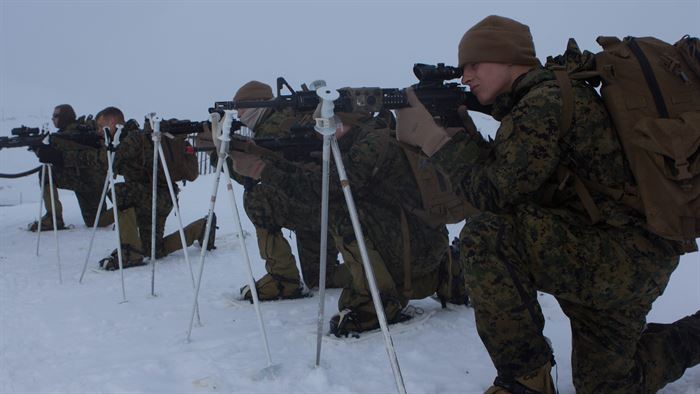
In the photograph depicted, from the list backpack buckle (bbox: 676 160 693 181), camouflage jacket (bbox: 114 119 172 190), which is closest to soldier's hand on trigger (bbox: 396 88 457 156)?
backpack buckle (bbox: 676 160 693 181)

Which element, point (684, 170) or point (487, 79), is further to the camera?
point (487, 79)

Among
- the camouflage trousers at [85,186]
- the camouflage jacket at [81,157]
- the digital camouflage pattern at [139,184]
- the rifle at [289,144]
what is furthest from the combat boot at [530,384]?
the camouflage trousers at [85,186]

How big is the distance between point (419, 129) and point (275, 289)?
2300mm

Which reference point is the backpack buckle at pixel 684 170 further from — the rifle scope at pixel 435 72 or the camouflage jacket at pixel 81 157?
the camouflage jacket at pixel 81 157

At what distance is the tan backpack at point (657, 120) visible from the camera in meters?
1.90

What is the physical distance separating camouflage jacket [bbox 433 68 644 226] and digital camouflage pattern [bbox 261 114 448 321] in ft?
4.27

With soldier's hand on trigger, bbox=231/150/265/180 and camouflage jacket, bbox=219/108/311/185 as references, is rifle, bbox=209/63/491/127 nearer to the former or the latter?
soldier's hand on trigger, bbox=231/150/265/180

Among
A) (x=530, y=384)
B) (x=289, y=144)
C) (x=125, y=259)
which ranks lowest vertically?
(x=125, y=259)

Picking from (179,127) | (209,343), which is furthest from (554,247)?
(179,127)

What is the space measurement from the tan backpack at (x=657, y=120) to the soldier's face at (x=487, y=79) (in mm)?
262

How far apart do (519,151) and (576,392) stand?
3.68 feet

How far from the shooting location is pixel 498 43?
7.55 ft

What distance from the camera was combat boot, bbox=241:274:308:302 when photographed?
4355mm

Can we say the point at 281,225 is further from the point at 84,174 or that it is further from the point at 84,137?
the point at 84,174
